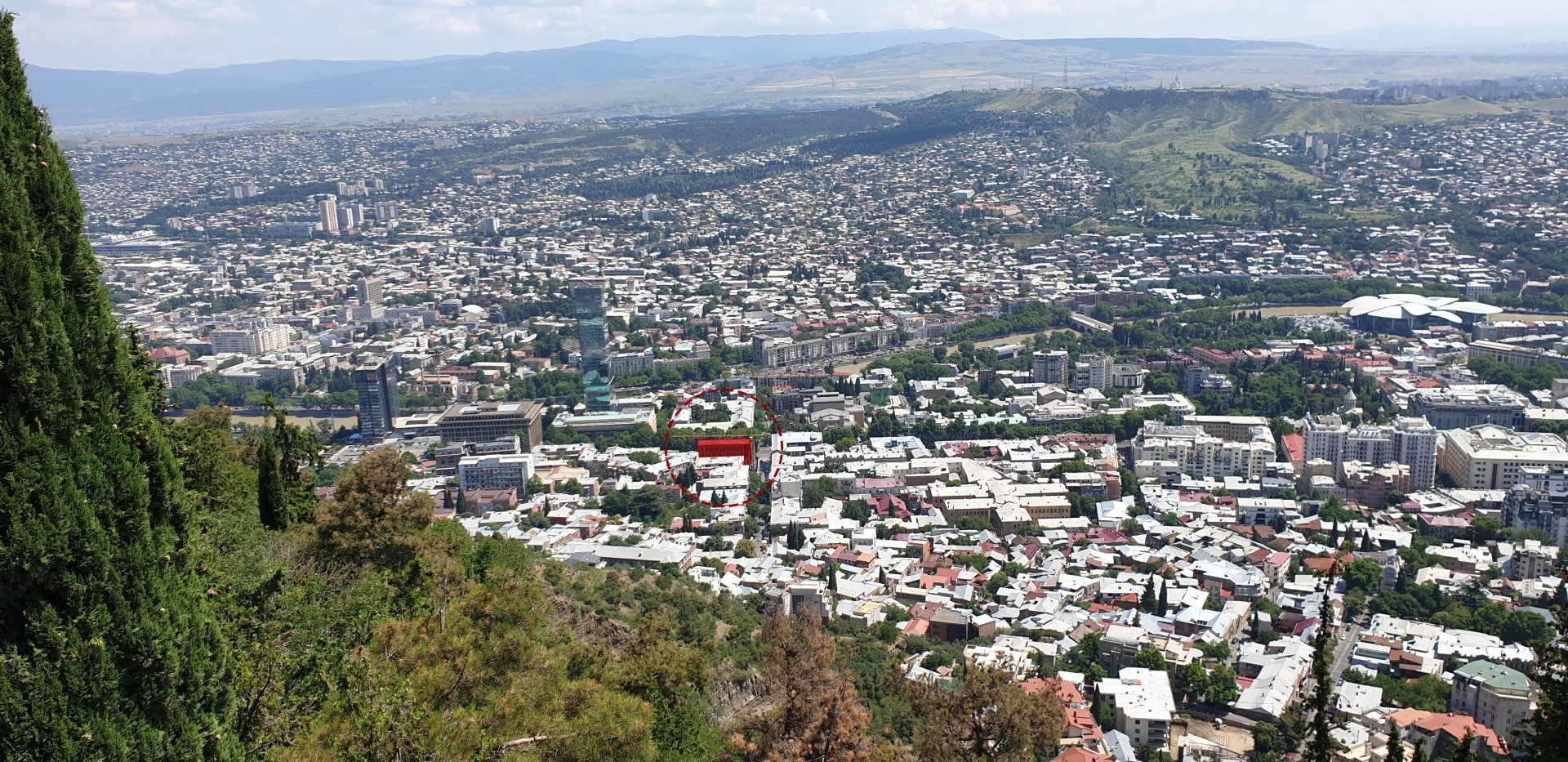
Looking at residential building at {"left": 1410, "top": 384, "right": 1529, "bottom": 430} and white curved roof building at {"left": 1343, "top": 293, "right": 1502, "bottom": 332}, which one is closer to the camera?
residential building at {"left": 1410, "top": 384, "right": 1529, "bottom": 430}

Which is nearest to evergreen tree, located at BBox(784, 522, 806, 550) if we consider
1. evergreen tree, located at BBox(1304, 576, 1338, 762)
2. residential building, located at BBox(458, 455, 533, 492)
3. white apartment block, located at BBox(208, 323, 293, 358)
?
residential building, located at BBox(458, 455, 533, 492)

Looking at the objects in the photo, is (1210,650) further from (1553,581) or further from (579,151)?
(579,151)

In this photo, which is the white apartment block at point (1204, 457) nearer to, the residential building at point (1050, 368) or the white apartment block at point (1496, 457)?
the white apartment block at point (1496, 457)

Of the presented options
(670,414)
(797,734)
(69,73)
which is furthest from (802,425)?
(69,73)

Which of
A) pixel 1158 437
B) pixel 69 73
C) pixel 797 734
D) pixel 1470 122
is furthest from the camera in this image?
pixel 69 73

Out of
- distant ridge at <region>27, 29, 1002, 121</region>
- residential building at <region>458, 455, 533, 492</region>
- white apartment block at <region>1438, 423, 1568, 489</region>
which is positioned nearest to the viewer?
white apartment block at <region>1438, 423, 1568, 489</region>

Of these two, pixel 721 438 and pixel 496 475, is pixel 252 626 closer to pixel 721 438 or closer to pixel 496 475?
pixel 496 475

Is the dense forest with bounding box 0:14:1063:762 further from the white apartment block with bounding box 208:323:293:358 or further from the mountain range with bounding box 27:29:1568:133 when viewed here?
the mountain range with bounding box 27:29:1568:133
